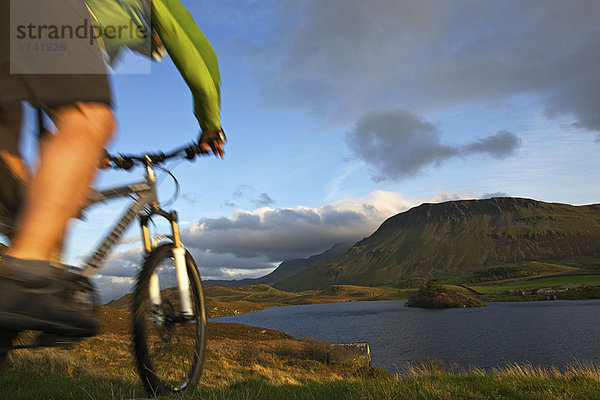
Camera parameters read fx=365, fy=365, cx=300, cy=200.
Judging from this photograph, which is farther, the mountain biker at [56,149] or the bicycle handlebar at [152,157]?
the bicycle handlebar at [152,157]

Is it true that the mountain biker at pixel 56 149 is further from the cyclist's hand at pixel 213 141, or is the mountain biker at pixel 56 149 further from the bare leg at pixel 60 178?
the cyclist's hand at pixel 213 141

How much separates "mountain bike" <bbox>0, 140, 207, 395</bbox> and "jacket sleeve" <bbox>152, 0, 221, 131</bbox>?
1.56 feet

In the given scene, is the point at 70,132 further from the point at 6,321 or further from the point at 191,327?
the point at 191,327

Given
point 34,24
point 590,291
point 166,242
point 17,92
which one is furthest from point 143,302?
point 590,291

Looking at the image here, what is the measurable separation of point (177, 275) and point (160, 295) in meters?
0.23

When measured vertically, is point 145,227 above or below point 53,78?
below

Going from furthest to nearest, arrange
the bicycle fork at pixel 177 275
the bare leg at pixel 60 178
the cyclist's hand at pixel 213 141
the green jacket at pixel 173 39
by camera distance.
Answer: the bicycle fork at pixel 177 275
the cyclist's hand at pixel 213 141
the green jacket at pixel 173 39
the bare leg at pixel 60 178

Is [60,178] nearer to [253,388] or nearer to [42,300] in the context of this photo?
[42,300]

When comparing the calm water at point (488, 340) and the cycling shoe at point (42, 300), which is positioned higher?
the cycling shoe at point (42, 300)

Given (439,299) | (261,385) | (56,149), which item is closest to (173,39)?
(56,149)

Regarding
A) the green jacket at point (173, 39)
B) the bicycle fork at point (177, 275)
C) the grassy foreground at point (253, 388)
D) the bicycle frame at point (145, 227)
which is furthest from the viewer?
the grassy foreground at point (253, 388)

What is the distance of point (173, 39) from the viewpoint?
1.69 m

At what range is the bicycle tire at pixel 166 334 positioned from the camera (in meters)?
2.37

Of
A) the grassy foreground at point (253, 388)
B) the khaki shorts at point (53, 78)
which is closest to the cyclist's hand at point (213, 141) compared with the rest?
the khaki shorts at point (53, 78)
